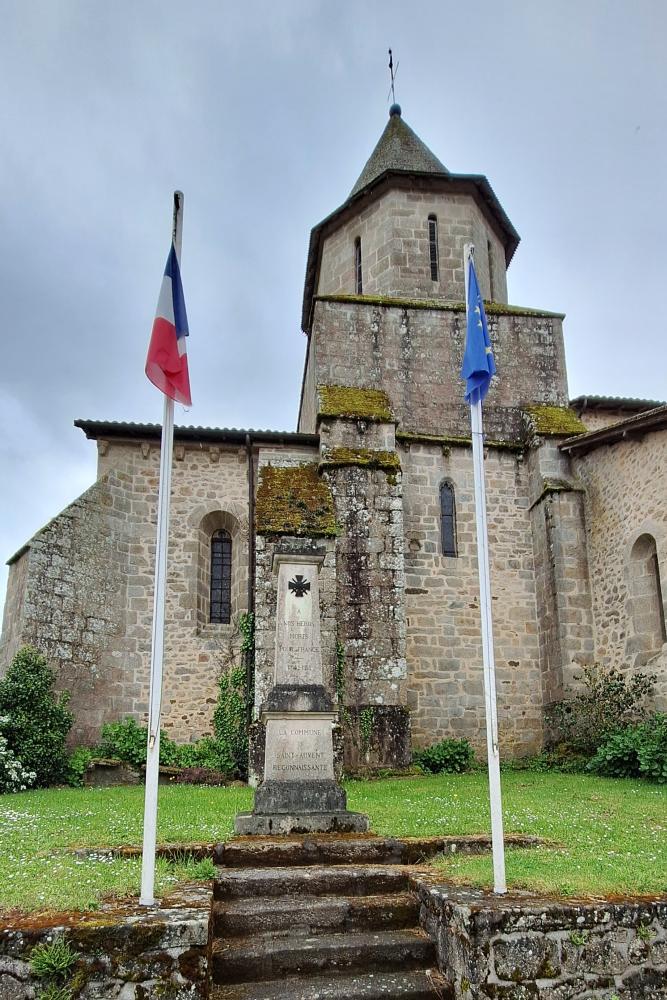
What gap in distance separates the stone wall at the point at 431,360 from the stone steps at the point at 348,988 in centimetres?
1215

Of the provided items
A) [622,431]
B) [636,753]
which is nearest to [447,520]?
[622,431]

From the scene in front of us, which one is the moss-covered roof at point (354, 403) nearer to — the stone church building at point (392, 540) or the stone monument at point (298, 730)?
the stone church building at point (392, 540)

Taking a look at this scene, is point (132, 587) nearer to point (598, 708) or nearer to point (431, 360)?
point (431, 360)

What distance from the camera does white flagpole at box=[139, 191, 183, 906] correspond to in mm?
4812

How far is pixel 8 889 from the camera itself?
5039 millimetres

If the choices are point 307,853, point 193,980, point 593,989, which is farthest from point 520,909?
point 307,853

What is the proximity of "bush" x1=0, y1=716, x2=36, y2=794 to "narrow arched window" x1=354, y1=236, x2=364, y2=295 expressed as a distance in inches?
474

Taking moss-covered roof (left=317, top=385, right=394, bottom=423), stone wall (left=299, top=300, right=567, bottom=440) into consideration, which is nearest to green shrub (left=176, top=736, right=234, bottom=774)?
moss-covered roof (left=317, top=385, right=394, bottom=423)

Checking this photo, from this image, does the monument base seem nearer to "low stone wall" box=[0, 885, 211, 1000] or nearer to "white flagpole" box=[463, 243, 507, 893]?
"white flagpole" box=[463, 243, 507, 893]

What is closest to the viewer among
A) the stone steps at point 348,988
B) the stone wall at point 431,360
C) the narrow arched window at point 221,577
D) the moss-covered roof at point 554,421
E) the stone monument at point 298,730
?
the stone steps at point 348,988

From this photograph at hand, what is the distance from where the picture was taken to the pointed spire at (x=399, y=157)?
18984 mm

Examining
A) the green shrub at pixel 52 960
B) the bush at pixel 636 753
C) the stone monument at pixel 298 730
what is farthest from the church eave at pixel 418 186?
the green shrub at pixel 52 960

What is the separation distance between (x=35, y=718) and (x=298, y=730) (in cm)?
684

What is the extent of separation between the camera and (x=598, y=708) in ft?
45.2
